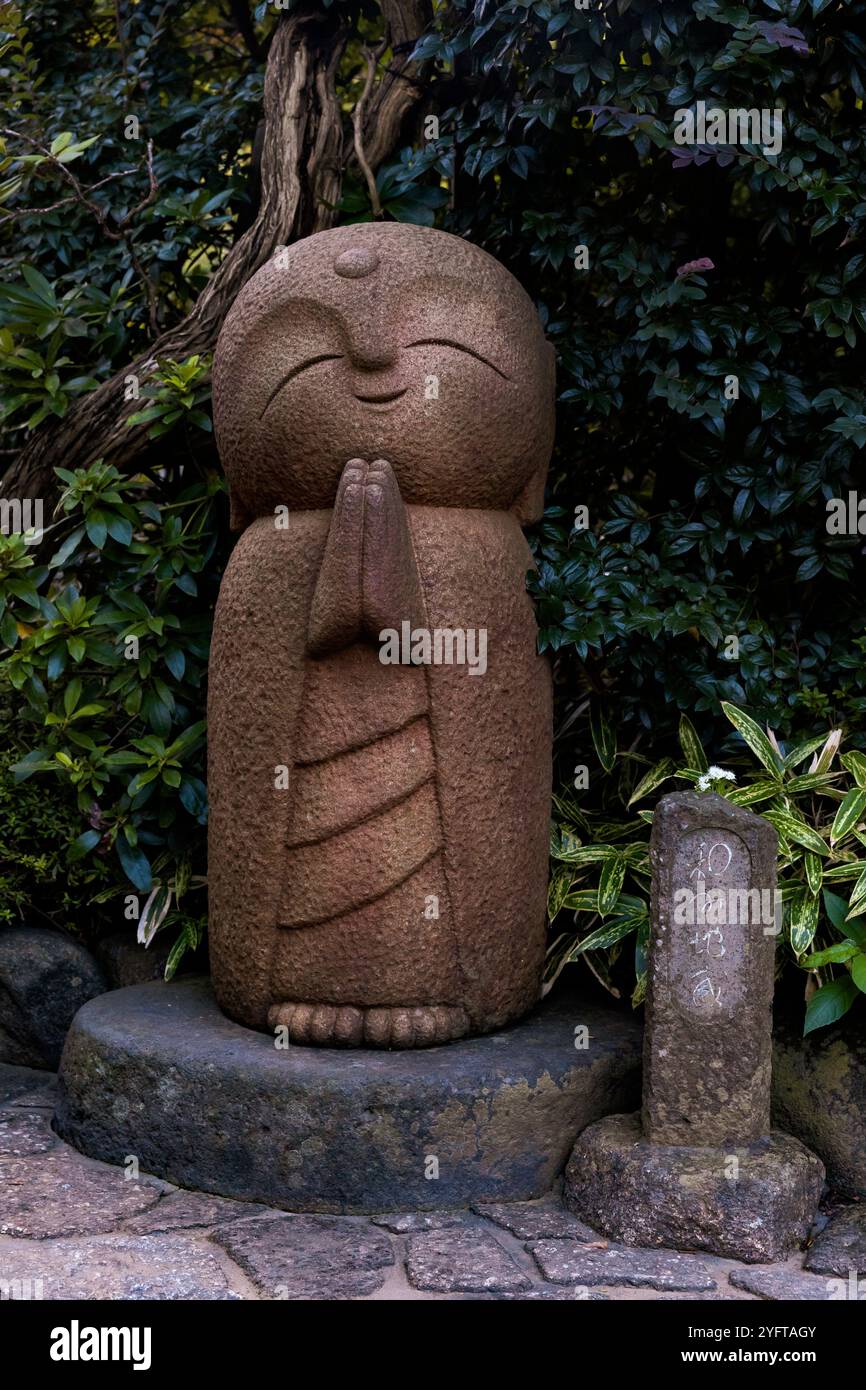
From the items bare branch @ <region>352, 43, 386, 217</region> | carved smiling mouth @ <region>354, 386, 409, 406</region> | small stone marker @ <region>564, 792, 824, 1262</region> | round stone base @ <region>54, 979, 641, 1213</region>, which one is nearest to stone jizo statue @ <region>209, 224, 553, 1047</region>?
carved smiling mouth @ <region>354, 386, 409, 406</region>

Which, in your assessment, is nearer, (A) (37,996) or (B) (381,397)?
(B) (381,397)

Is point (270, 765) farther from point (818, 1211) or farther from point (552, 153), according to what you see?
point (552, 153)

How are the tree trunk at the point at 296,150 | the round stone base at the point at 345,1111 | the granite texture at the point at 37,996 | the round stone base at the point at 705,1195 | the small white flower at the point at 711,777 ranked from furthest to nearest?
the tree trunk at the point at 296,150, the granite texture at the point at 37,996, the small white flower at the point at 711,777, the round stone base at the point at 345,1111, the round stone base at the point at 705,1195

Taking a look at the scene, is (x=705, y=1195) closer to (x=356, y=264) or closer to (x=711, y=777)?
(x=711, y=777)

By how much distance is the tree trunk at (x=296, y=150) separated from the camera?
451cm

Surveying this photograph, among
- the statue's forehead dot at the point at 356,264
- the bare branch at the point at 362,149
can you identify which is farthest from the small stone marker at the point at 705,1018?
the bare branch at the point at 362,149

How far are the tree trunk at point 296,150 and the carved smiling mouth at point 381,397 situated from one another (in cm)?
120

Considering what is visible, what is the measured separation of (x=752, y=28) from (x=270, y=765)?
7.59ft

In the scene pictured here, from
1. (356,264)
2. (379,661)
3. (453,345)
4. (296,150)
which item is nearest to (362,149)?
(296,150)

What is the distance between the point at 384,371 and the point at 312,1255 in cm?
211

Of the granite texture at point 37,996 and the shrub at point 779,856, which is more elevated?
the shrub at point 779,856

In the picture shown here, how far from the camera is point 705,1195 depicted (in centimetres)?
314

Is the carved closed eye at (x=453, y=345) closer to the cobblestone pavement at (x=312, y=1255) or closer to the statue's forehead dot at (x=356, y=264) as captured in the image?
the statue's forehead dot at (x=356, y=264)

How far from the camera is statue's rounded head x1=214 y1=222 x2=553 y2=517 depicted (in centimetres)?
352
